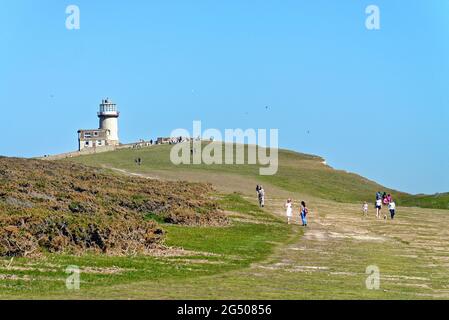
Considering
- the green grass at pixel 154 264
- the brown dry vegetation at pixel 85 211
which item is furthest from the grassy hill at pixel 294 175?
the green grass at pixel 154 264

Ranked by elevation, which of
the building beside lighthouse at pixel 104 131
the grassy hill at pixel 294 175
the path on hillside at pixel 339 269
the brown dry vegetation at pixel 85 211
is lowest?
the path on hillside at pixel 339 269

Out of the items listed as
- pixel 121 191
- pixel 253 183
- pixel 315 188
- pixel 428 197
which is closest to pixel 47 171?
pixel 121 191

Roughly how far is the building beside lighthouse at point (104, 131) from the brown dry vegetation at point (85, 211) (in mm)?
97901

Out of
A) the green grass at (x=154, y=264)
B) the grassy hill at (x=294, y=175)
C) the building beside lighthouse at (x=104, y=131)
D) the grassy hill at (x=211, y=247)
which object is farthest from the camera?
the building beside lighthouse at (x=104, y=131)

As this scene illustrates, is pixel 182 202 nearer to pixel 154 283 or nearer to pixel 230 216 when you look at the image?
pixel 230 216

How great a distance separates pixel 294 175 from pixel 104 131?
242ft

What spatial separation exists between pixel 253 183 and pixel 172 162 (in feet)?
82.2

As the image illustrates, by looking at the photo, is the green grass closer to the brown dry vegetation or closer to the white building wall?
the brown dry vegetation

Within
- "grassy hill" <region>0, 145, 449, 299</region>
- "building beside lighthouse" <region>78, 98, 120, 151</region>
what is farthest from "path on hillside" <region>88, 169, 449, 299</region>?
"building beside lighthouse" <region>78, 98, 120, 151</region>

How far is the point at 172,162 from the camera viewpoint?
416 feet

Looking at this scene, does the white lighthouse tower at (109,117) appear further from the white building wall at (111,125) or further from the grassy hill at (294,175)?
the grassy hill at (294,175)

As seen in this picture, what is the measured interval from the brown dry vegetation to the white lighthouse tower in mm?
107185

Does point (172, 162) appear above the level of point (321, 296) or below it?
above

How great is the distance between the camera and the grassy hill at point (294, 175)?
10444 centimetres
